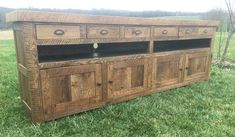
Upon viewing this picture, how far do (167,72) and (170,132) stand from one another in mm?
1121


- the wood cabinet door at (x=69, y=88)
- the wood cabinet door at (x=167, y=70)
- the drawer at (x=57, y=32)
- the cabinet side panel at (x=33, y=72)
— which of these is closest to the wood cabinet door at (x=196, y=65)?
the wood cabinet door at (x=167, y=70)

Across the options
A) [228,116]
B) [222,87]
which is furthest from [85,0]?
[228,116]

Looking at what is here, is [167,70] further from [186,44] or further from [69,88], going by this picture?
[69,88]

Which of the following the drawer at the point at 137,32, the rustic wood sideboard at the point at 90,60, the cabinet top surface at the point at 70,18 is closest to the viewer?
the cabinet top surface at the point at 70,18

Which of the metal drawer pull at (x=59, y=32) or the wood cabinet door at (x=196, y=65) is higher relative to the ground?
the metal drawer pull at (x=59, y=32)

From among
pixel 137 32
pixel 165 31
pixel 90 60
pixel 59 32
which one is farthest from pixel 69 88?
pixel 165 31

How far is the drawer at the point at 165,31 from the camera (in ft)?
8.48

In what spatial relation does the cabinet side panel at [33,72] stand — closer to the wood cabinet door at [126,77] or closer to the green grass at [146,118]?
the green grass at [146,118]

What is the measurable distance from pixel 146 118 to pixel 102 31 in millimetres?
945

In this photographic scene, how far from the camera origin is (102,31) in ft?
7.01

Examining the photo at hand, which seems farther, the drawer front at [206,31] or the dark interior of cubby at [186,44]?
the dark interior of cubby at [186,44]

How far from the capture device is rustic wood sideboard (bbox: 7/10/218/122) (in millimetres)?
1837

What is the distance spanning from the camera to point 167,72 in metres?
2.86

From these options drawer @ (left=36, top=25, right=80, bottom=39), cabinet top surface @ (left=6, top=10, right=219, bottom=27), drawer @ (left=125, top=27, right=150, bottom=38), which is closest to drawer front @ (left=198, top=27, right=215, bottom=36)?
cabinet top surface @ (left=6, top=10, right=219, bottom=27)
